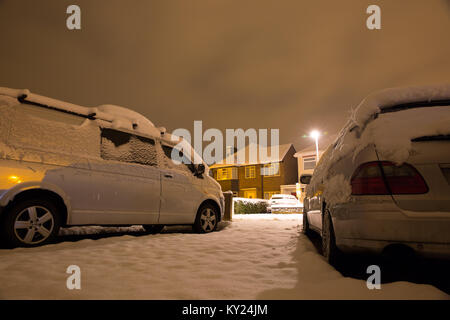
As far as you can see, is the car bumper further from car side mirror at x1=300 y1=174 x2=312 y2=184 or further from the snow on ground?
car side mirror at x1=300 y1=174 x2=312 y2=184

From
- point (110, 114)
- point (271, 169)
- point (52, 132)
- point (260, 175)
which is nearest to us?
point (52, 132)

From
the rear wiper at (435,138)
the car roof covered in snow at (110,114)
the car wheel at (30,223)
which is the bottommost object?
the car wheel at (30,223)

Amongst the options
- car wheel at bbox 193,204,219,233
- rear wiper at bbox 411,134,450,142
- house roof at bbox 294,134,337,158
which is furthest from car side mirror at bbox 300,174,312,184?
house roof at bbox 294,134,337,158

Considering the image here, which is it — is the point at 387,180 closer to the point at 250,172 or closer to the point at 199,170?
the point at 199,170

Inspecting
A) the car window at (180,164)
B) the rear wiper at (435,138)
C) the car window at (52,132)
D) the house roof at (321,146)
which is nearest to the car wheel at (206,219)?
the car window at (180,164)

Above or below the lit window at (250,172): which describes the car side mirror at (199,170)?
below

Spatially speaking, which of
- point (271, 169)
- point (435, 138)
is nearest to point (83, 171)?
point (435, 138)

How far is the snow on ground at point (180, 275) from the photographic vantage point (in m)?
2.17

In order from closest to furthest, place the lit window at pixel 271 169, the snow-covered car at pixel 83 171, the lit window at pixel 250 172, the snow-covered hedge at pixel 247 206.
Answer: the snow-covered car at pixel 83 171 → the snow-covered hedge at pixel 247 206 → the lit window at pixel 271 169 → the lit window at pixel 250 172

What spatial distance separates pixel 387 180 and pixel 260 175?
104ft

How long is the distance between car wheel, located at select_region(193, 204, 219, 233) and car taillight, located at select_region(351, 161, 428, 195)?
4164mm

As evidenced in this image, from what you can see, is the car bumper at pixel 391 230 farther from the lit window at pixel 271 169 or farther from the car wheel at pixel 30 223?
the lit window at pixel 271 169

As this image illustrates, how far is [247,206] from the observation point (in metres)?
17.2

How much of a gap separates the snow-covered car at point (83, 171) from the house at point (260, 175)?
1064 inches
